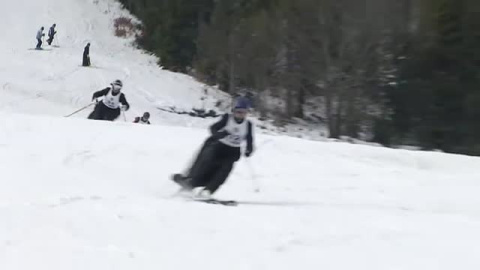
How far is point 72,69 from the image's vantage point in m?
39.6

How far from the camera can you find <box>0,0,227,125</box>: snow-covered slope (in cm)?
3422

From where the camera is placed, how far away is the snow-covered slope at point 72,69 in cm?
3422

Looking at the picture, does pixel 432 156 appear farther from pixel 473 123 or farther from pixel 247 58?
pixel 247 58

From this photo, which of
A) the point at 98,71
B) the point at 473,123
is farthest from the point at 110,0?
the point at 473,123

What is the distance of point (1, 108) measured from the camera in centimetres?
3144

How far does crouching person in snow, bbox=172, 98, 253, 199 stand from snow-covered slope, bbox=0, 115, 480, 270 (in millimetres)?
400

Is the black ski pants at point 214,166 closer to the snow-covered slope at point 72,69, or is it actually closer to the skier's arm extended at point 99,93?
the skier's arm extended at point 99,93

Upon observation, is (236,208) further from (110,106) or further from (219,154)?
(110,106)

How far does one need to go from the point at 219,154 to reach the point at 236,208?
4.40ft

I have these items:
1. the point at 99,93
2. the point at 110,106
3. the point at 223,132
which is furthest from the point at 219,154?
the point at 110,106

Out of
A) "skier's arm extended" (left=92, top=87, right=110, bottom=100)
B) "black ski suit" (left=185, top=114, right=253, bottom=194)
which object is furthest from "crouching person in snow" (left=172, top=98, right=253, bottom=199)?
"skier's arm extended" (left=92, top=87, right=110, bottom=100)

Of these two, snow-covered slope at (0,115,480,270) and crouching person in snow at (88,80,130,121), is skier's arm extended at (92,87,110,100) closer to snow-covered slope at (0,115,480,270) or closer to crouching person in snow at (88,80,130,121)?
crouching person in snow at (88,80,130,121)

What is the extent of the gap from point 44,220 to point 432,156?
836 cm

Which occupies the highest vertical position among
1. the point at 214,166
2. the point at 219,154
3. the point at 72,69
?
the point at 219,154
